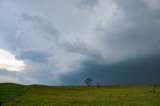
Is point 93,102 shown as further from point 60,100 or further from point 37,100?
point 37,100

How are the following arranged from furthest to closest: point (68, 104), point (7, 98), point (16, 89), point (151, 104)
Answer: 1. point (16, 89)
2. point (7, 98)
3. point (68, 104)
4. point (151, 104)

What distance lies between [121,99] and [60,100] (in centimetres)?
1145

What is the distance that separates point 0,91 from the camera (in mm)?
79188

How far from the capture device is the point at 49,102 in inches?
2462

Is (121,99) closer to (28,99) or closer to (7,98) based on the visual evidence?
(28,99)

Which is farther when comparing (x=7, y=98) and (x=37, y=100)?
(x=7, y=98)

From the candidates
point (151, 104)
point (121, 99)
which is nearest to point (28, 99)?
point (121, 99)

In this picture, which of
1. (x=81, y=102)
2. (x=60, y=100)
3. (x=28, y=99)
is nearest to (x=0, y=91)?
(x=28, y=99)

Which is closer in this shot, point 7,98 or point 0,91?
point 7,98

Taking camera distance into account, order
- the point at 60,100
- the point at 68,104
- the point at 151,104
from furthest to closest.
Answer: the point at 60,100 → the point at 68,104 → the point at 151,104

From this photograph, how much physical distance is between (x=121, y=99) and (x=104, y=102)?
173 inches

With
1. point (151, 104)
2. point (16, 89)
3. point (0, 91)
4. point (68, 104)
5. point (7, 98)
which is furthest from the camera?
point (16, 89)

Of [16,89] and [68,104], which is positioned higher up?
[16,89]

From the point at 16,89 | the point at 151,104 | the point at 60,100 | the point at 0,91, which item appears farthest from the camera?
the point at 16,89
